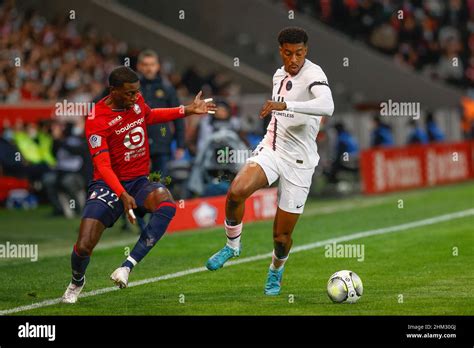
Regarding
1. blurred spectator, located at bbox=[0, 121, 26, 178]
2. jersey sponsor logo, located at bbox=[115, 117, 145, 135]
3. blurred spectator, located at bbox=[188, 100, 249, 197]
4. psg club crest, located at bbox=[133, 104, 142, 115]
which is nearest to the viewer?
jersey sponsor logo, located at bbox=[115, 117, 145, 135]

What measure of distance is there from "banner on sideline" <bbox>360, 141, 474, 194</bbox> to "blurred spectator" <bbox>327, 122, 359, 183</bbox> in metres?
0.42

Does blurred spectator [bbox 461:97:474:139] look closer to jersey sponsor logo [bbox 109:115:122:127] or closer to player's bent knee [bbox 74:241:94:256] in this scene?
jersey sponsor logo [bbox 109:115:122:127]

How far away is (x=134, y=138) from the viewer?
1192cm

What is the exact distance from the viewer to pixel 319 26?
34438 millimetres

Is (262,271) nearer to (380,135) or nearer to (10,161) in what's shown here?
(10,161)

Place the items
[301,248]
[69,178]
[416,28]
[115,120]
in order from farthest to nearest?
[416,28] → [69,178] → [301,248] → [115,120]

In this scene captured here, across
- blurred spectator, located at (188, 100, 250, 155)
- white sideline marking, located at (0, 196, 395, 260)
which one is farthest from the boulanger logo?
blurred spectator, located at (188, 100, 250, 155)

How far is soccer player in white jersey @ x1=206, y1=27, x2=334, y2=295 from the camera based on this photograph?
11.9m

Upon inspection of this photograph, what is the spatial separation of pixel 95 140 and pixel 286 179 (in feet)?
6.40

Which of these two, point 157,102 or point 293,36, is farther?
point 157,102

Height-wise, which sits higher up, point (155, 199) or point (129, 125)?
point (129, 125)

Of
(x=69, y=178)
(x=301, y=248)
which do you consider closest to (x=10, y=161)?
(x=69, y=178)
